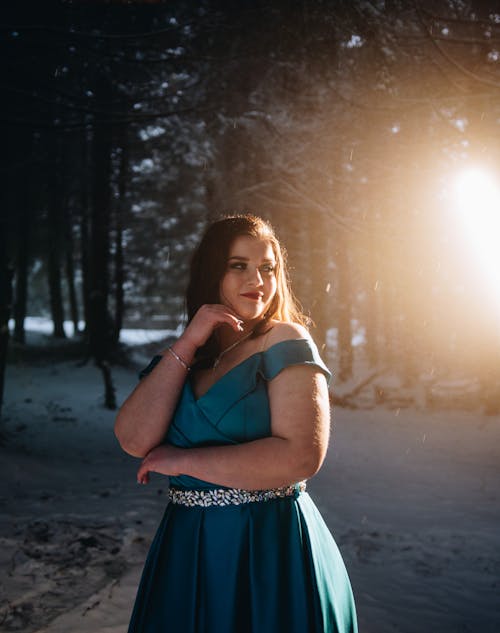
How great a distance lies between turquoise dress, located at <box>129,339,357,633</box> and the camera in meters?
1.72

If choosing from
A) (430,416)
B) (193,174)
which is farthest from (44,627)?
(193,174)

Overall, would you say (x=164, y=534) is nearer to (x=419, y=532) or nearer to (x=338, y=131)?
(x=419, y=532)

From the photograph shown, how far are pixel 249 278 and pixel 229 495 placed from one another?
764mm

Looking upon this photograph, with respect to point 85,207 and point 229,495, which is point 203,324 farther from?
point 85,207

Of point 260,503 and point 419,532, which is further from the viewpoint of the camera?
point 419,532

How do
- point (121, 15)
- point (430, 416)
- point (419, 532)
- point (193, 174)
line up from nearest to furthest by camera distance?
point (419, 532)
point (121, 15)
point (430, 416)
point (193, 174)

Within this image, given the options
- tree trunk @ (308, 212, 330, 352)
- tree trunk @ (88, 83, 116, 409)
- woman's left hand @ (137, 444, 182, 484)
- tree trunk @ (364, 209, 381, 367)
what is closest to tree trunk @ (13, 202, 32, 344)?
tree trunk @ (88, 83, 116, 409)

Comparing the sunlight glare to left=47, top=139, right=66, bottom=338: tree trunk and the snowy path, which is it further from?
left=47, top=139, right=66, bottom=338: tree trunk

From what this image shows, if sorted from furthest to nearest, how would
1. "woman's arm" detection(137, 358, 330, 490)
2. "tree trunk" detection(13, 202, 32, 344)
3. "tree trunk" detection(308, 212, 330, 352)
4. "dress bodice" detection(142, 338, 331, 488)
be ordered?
"tree trunk" detection(13, 202, 32, 344) < "tree trunk" detection(308, 212, 330, 352) < "dress bodice" detection(142, 338, 331, 488) < "woman's arm" detection(137, 358, 330, 490)

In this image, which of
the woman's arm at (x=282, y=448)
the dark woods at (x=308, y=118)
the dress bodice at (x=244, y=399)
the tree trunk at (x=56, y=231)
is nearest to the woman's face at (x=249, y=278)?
the dress bodice at (x=244, y=399)

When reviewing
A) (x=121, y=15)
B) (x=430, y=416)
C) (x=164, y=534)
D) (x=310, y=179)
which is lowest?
(x=430, y=416)

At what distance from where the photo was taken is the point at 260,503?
1.81 m

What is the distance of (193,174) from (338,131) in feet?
27.9

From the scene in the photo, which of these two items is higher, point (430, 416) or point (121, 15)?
point (121, 15)
